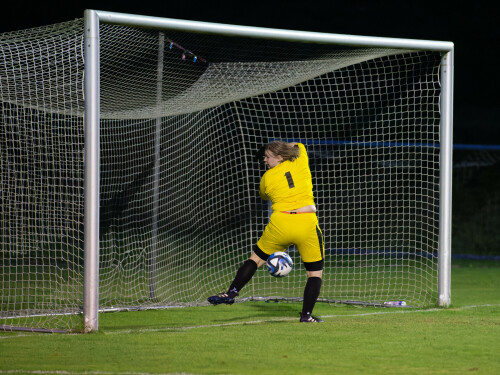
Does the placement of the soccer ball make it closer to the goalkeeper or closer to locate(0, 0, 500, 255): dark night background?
the goalkeeper

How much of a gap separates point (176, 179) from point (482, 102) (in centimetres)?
1487

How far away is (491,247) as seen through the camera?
A: 14.6m

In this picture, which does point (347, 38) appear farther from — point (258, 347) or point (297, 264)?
point (297, 264)

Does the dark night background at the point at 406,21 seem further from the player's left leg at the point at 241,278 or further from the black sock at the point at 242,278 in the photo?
the black sock at the point at 242,278

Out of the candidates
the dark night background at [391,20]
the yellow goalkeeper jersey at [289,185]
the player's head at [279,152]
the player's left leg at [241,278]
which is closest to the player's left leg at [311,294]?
the player's left leg at [241,278]

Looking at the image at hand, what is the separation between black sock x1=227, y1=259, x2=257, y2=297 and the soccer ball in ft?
0.55

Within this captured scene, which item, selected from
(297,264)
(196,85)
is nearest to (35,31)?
(196,85)

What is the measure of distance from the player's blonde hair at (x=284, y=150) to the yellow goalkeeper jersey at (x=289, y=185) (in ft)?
0.21

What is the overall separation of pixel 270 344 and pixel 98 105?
232cm

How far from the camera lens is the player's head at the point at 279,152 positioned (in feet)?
22.8

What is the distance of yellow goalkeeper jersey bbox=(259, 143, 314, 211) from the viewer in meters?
6.90

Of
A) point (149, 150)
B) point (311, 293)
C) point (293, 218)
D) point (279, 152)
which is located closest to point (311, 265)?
point (311, 293)

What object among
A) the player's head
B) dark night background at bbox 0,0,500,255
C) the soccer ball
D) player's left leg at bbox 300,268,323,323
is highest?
dark night background at bbox 0,0,500,255

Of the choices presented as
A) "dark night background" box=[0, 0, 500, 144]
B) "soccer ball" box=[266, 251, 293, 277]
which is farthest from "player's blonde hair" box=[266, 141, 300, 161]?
"dark night background" box=[0, 0, 500, 144]
